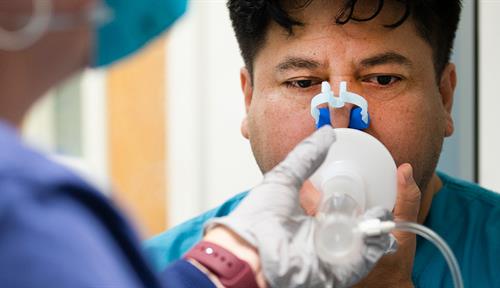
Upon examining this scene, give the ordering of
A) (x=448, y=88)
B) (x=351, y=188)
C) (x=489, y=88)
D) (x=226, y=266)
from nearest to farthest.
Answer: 1. (x=226, y=266)
2. (x=351, y=188)
3. (x=448, y=88)
4. (x=489, y=88)

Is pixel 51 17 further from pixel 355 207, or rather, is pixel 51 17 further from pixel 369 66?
pixel 369 66

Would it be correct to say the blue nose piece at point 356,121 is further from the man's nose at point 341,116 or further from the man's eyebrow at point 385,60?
the man's eyebrow at point 385,60

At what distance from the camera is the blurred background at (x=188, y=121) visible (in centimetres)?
204

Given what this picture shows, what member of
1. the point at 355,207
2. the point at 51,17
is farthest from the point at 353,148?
the point at 51,17

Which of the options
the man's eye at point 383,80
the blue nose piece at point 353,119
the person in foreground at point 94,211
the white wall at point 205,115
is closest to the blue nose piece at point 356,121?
the blue nose piece at point 353,119

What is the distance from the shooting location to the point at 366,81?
60.6 inches

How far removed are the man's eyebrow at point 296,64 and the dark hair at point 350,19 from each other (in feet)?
0.19

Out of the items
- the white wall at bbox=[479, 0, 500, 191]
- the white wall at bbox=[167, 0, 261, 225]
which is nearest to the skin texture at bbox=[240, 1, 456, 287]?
the white wall at bbox=[479, 0, 500, 191]

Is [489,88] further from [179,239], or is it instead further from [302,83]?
[179,239]

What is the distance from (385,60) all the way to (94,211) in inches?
37.5

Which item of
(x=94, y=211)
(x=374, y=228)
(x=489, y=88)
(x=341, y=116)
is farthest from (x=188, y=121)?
(x=94, y=211)

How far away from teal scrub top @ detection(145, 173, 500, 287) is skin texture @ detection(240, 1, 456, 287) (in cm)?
10

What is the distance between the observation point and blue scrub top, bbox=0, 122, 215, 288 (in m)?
0.62

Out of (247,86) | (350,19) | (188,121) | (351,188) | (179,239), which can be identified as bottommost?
(179,239)
